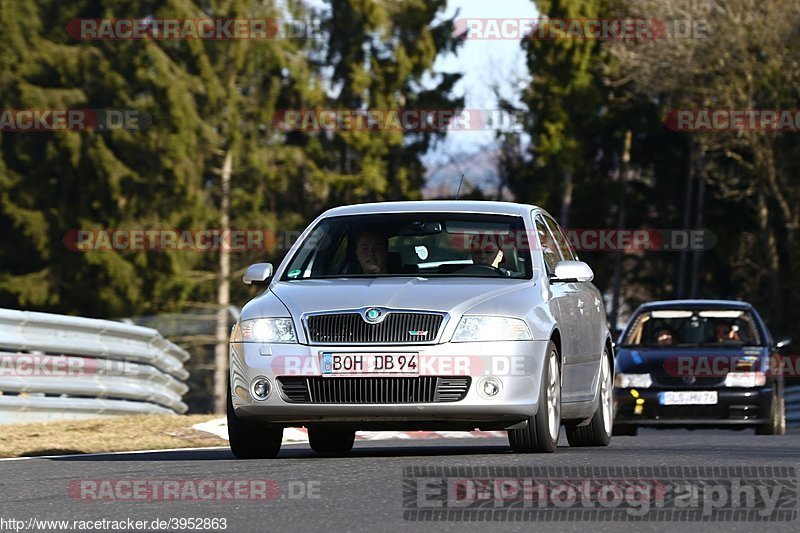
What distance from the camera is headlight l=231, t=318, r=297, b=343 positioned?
10242 millimetres

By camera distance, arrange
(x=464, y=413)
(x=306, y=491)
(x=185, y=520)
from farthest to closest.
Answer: (x=464, y=413) < (x=306, y=491) < (x=185, y=520)

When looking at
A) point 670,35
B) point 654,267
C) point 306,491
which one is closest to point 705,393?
point 306,491

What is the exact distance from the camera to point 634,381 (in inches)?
691

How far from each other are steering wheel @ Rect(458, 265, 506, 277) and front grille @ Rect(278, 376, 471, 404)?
1.09 meters

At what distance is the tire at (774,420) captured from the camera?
57.6 ft

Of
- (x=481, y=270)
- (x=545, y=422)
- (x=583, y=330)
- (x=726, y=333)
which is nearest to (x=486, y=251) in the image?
(x=481, y=270)

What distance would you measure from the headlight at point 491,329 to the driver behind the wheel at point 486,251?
940 millimetres

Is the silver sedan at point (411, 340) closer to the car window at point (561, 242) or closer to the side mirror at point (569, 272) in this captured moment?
the side mirror at point (569, 272)

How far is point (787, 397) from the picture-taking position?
2359 cm

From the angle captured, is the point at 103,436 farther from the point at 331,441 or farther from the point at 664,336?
the point at 664,336

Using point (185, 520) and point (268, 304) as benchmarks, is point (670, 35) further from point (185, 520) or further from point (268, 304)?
point (185, 520)

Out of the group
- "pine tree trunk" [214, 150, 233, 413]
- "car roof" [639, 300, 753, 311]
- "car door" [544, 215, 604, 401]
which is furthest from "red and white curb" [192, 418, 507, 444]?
"pine tree trunk" [214, 150, 233, 413]

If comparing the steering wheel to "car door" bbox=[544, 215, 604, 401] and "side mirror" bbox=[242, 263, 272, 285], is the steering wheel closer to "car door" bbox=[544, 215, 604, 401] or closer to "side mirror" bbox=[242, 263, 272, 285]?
"car door" bbox=[544, 215, 604, 401]

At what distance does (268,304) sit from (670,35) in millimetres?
33949
